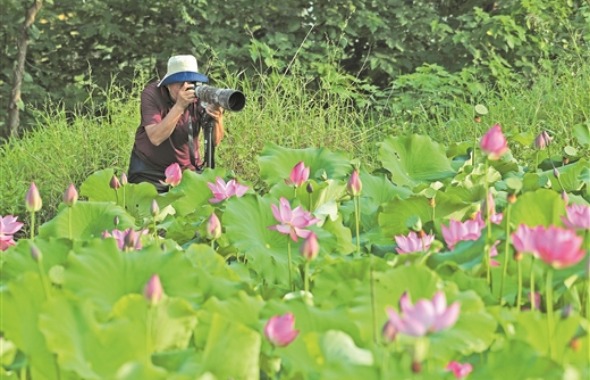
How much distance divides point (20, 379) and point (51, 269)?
23cm

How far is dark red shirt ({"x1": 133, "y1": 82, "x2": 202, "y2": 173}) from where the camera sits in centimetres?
438

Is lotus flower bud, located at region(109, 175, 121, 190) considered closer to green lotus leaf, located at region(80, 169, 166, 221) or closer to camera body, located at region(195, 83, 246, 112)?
green lotus leaf, located at region(80, 169, 166, 221)

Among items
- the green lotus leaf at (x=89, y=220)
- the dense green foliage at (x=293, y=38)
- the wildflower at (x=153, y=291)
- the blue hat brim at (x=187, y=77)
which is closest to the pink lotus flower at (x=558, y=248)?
the wildflower at (x=153, y=291)

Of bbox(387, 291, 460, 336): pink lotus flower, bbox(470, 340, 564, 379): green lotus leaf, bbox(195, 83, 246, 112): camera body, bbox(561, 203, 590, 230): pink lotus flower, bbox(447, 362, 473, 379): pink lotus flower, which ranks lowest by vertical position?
bbox(447, 362, 473, 379): pink lotus flower

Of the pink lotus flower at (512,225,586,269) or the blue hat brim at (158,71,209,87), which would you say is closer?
the pink lotus flower at (512,225,586,269)

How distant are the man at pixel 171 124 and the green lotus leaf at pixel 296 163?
128 cm

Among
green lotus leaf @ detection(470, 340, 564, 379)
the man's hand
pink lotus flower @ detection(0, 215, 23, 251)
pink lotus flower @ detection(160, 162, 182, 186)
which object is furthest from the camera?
the man's hand

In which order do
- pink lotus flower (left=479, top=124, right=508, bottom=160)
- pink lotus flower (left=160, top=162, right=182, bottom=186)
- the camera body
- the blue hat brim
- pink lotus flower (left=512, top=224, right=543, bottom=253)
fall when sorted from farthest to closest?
the blue hat brim < the camera body < pink lotus flower (left=160, top=162, right=182, bottom=186) < pink lotus flower (left=479, top=124, right=508, bottom=160) < pink lotus flower (left=512, top=224, right=543, bottom=253)

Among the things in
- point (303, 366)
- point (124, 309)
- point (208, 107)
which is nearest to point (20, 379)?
point (124, 309)

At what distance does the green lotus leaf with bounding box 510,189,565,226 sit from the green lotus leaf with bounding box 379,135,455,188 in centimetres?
83

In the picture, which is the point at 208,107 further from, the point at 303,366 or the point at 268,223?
the point at 303,366

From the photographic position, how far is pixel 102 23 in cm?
771

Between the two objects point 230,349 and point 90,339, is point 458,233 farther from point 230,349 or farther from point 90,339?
point 90,339

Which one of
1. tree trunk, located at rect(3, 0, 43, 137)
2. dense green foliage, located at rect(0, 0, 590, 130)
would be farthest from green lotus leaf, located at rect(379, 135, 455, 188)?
tree trunk, located at rect(3, 0, 43, 137)
